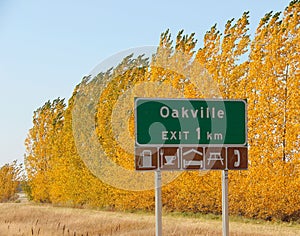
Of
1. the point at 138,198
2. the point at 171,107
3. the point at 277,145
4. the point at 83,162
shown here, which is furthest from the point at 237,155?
the point at 83,162

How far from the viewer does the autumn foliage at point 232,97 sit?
1839 centimetres

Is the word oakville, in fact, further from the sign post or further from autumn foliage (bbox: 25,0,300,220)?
autumn foliage (bbox: 25,0,300,220)

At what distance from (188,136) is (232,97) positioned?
35.7 ft

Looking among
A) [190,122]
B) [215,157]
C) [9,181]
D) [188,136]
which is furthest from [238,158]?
[9,181]

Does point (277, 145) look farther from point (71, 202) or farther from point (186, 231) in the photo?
point (71, 202)

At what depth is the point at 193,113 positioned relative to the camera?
976 centimetres

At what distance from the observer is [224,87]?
2070cm

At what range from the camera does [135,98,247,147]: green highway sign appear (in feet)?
30.7

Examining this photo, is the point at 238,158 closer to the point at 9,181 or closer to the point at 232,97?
the point at 232,97

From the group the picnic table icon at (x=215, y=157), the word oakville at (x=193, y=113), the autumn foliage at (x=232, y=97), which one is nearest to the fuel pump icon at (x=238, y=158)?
the picnic table icon at (x=215, y=157)

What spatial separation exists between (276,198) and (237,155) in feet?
29.8

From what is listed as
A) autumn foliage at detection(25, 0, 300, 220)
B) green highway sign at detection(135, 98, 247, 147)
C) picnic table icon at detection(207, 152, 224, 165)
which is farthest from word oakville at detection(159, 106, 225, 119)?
autumn foliage at detection(25, 0, 300, 220)

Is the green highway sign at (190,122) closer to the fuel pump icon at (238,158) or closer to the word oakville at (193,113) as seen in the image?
the word oakville at (193,113)

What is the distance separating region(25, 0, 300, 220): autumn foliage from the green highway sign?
27.6ft
